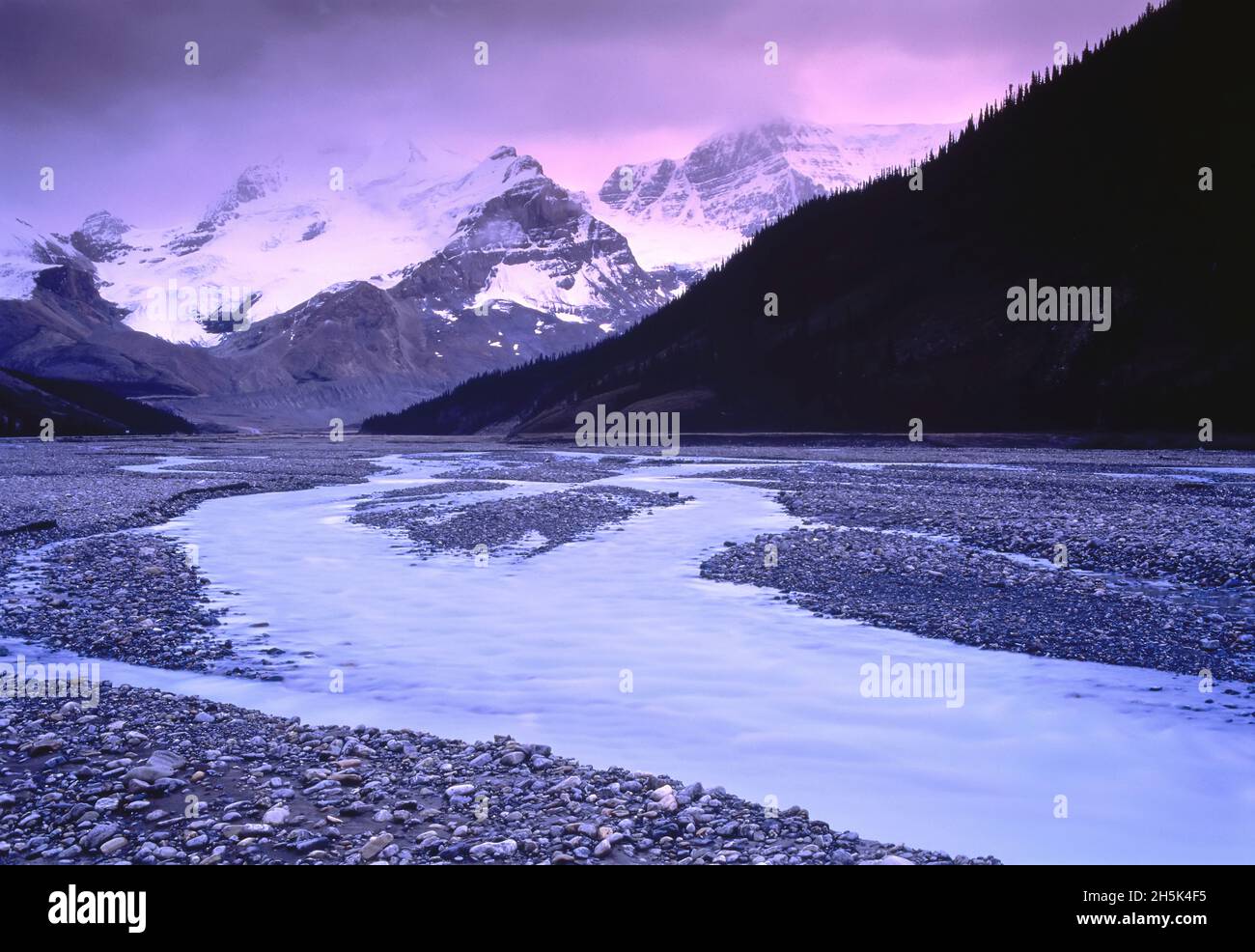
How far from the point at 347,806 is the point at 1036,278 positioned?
447 ft

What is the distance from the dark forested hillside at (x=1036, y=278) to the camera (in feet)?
346

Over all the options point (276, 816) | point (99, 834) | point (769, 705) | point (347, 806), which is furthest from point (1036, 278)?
point (99, 834)

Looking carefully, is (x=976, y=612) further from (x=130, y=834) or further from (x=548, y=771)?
(x=130, y=834)

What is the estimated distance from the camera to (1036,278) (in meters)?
127

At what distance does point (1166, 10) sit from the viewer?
137625 millimetres

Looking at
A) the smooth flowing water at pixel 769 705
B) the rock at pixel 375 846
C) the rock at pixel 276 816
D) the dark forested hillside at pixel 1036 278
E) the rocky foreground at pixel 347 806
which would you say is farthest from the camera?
the dark forested hillside at pixel 1036 278

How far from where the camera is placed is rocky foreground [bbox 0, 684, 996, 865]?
7590 millimetres

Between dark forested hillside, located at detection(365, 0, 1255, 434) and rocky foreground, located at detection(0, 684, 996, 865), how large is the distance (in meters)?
102

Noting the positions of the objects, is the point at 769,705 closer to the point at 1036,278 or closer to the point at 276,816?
the point at 276,816

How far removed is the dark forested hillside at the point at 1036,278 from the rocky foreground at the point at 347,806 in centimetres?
10170

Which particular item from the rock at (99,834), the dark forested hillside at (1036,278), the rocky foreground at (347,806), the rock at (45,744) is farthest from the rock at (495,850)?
the dark forested hillside at (1036,278)

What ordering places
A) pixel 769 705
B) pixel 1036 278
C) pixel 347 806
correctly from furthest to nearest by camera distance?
pixel 1036 278, pixel 769 705, pixel 347 806

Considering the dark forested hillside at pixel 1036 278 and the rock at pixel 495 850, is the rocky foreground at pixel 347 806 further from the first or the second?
the dark forested hillside at pixel 1036 278

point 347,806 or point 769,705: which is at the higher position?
point 347,806
